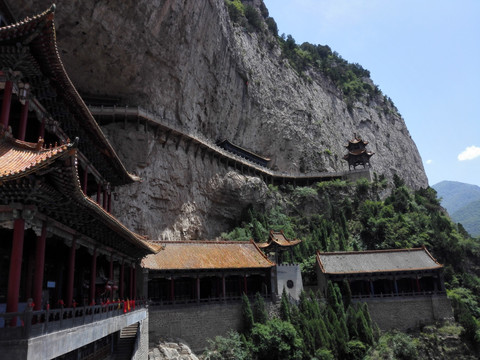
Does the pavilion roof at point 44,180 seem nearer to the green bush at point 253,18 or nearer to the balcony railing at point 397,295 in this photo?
the balcony railing at point 397,295

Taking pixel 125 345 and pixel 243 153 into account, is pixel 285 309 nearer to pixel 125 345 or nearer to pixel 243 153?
pixel 125 345

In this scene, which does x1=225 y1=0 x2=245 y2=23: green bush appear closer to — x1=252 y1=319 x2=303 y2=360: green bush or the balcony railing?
the balcony railing

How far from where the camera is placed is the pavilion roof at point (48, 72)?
10.9m

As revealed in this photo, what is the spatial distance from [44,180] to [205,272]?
70.9ft

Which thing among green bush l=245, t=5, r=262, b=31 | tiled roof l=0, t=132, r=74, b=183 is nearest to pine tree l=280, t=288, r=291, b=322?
tiled roof l=0, t=132, r=74, b=183

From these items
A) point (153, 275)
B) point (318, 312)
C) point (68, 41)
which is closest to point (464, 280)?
point (318, 312)

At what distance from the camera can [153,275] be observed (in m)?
28.1

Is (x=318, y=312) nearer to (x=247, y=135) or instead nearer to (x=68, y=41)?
(x=68, y=41)

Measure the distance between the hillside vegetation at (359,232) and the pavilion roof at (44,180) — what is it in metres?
20.4

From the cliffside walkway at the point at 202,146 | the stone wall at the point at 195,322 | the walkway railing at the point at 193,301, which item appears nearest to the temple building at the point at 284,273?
the walkway railing at the point at 193,301

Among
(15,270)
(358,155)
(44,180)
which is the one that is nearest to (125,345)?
(15,270)

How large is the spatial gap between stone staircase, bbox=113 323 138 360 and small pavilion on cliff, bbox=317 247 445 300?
1927 centimetres

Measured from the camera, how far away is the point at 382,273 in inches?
1427

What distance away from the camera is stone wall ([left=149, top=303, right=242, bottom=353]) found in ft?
87.3
